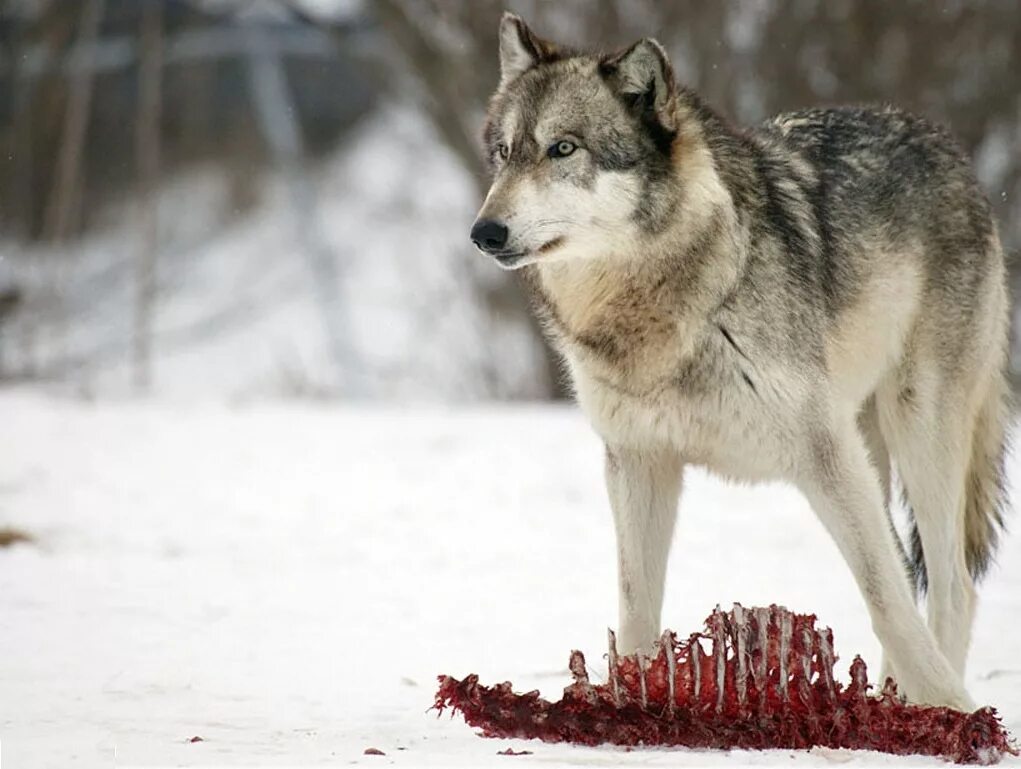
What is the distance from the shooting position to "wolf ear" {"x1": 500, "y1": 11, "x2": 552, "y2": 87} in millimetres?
4625

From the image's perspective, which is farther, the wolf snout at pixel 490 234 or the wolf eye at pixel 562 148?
the wolf eye at pixel 562 148

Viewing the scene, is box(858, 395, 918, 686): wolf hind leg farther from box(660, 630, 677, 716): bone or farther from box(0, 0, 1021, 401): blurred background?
box(0, 0, 1021, 401): blurred background

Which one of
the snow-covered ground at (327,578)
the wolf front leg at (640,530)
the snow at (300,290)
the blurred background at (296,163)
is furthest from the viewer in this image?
the snow at (300,290)

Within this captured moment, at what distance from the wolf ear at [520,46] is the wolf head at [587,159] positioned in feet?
0.64

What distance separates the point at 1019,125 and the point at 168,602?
848 cm

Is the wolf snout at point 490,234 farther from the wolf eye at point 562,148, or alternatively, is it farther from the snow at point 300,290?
the snow at point 300,290

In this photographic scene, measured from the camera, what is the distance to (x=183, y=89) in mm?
A: 15742

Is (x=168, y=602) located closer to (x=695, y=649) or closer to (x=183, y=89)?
(x=695, y=649)

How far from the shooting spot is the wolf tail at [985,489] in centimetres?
534

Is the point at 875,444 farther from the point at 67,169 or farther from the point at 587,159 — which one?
the point at 67,169

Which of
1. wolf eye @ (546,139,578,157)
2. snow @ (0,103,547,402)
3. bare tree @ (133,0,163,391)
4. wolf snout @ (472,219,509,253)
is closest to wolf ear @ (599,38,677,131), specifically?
wolf eye @ (546,139,578,157)

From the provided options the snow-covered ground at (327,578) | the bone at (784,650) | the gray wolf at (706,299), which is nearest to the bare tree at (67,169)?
the snow-covered ground at (327,578)

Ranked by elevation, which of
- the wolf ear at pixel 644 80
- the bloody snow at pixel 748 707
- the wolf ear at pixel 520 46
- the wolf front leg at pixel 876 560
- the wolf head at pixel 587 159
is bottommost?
the bloody snow at pixel 748 707

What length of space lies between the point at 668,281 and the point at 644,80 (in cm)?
58
